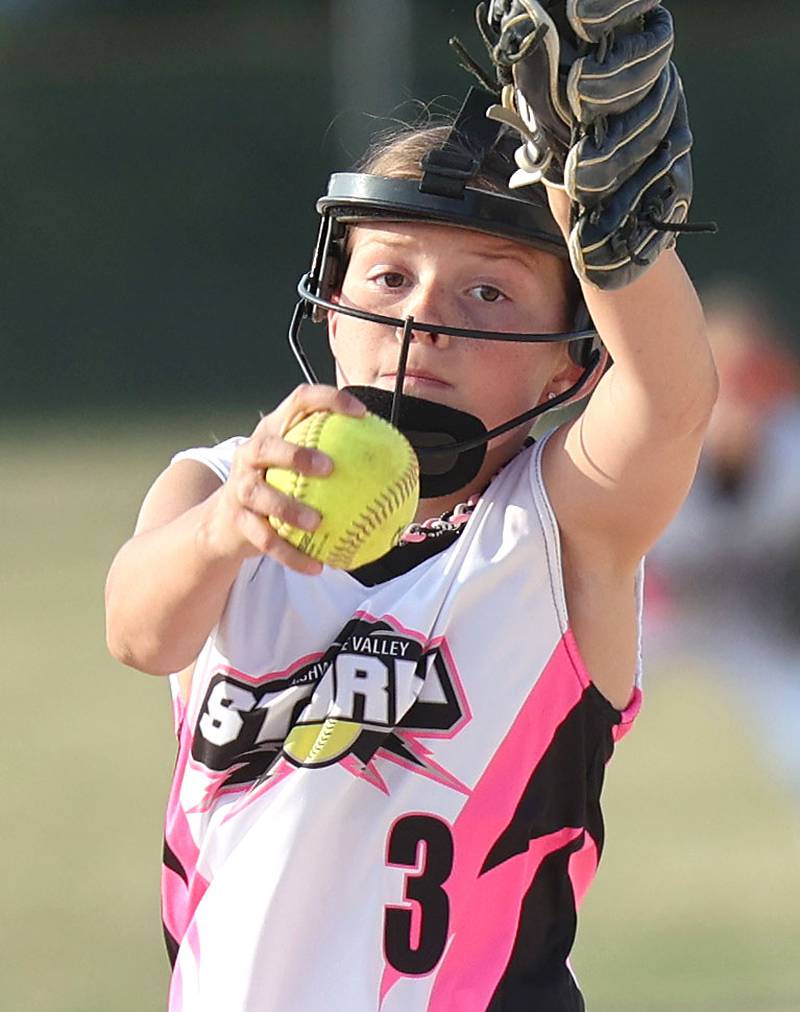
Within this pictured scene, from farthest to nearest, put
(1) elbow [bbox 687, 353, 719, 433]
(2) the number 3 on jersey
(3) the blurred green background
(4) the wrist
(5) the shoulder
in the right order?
(3) the blurred green background → (5) the shoulder → (2) the number 3 on jersey → (1) elbow [bbox 687, 353, 719, 433] → (4) the wrist

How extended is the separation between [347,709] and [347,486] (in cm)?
40

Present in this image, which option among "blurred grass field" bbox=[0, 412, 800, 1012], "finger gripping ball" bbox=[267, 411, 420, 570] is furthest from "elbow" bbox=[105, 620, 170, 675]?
"blurred grass field" bbox=[0, 412, 800, 1012]

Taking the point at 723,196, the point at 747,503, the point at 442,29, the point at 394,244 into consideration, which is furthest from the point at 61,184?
the point at 394,244

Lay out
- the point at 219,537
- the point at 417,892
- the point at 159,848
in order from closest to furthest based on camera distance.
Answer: the point at 219,537 → the point at 417,892 → the point at 159,848

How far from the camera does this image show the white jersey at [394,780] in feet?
7.81

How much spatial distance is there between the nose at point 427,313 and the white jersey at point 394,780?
0.70 feet

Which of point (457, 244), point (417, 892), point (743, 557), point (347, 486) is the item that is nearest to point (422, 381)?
point (457, 244)

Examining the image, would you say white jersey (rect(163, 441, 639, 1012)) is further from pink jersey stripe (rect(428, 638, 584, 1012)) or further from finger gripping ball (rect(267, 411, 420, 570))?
finger gripping ball (rect(267, 411, 420, 570))

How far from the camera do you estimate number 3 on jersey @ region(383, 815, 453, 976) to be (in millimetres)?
2377

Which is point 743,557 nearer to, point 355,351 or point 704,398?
point 355,351

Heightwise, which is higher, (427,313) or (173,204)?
(173,204)

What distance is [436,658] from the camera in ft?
7.90

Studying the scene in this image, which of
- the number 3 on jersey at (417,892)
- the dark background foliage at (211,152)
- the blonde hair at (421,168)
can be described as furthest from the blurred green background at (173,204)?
the number 3 on jersey at (417,892)

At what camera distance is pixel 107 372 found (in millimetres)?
20609
